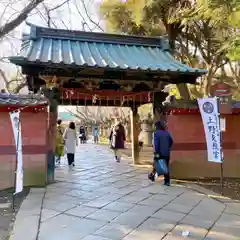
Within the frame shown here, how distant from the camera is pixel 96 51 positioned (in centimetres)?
1181

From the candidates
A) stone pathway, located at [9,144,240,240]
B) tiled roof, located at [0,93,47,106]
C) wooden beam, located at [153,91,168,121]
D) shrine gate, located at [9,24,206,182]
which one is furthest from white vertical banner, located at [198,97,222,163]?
tiled roof, located at [0,93,47,106]

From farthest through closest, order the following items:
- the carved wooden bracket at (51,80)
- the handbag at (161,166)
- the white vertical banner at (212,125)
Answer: the carved wooden bracket at (51,80) < the handbag at (161,166) < the white vertical banner at (212,125)

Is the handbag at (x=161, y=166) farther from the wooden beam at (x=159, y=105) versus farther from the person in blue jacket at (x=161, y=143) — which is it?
the wooden beam at (x=159, y=105)

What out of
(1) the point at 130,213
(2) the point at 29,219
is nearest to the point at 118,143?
(1) the point at 130,213

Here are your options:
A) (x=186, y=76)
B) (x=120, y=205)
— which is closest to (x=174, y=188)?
(x=120, y=205)

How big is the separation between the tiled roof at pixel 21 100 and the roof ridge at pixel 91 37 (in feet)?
8.64

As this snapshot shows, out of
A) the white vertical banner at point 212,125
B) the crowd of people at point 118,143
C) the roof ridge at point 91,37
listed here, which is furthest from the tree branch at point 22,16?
the white vertical banner at point 212,125

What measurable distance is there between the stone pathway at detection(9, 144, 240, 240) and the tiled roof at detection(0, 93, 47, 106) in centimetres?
235

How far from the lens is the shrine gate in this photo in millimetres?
10016

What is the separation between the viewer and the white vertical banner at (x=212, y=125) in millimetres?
9414

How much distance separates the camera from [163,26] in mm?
17156

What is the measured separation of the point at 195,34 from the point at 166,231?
13760 mm

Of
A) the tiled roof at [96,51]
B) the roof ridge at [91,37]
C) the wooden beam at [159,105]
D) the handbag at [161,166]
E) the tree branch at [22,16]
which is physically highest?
the tree branch at [22,16]

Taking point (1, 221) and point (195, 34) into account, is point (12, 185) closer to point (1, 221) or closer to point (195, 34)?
point (1, 221)
